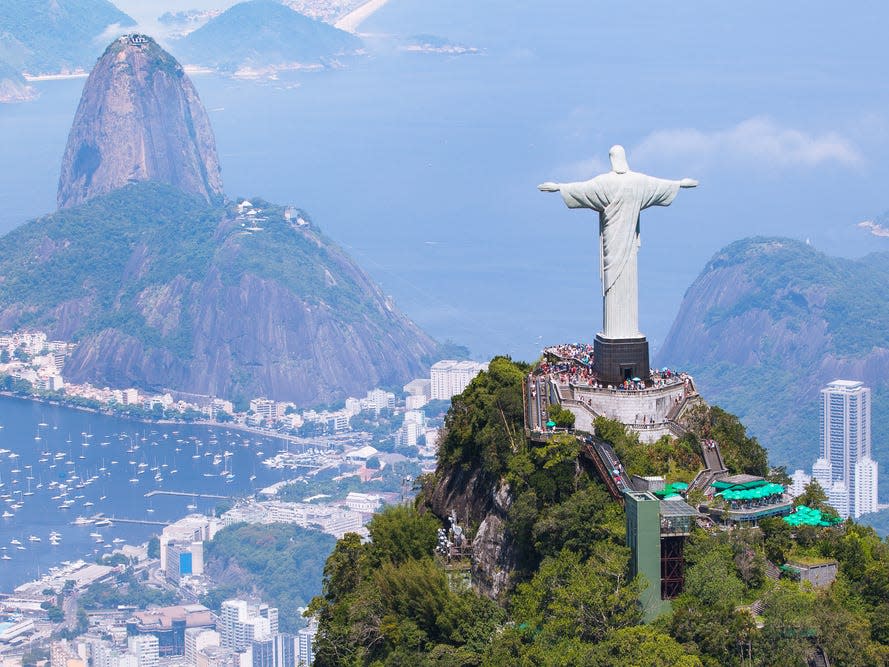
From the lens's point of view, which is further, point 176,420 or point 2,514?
point 176,420

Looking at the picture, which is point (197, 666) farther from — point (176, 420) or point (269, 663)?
point (176, 420)

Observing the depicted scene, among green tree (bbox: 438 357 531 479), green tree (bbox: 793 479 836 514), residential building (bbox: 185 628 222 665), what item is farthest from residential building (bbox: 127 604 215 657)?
green tree (bbox: 793 479 836 514)

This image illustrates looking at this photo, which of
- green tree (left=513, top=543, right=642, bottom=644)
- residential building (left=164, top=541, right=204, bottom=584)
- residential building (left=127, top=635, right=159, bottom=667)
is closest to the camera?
green tree (left=513, top=543, right=642, bottom=644)

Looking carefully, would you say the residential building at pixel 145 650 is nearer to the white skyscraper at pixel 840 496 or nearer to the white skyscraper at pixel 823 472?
the white skyscraper at pixel 840 496

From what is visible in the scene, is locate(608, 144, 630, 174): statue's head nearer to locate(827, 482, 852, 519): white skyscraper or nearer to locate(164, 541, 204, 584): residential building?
locate(827, 482, 852, 519): white skyscraper

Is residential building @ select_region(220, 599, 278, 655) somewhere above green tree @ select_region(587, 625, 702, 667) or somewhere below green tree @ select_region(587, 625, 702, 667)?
below

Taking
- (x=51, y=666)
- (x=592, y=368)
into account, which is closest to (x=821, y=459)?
(x=51, y=666)
